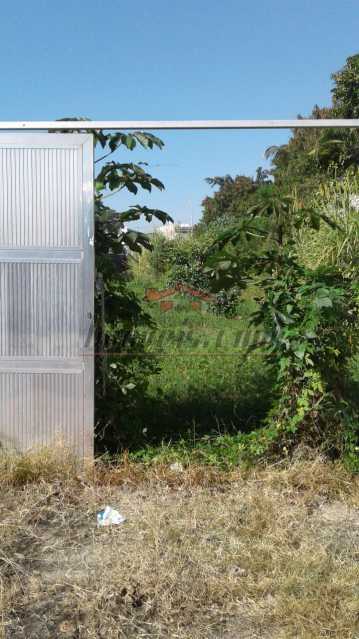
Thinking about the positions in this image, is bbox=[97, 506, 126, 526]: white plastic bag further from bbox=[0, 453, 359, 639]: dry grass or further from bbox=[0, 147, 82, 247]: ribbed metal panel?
bbox=[0, 147, 82, 247]: ribbed metal panel

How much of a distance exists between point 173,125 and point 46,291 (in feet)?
4.38

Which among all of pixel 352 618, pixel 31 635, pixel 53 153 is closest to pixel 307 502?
pixel 352 618

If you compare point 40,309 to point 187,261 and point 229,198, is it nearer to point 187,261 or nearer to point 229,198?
point 187,261

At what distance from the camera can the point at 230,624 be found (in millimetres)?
2629

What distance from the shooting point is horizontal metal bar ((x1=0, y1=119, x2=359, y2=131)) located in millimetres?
3990

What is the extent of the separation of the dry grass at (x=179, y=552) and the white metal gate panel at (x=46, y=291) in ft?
0.93

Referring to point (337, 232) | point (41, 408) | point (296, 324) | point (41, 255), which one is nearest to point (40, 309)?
point (41, 255)

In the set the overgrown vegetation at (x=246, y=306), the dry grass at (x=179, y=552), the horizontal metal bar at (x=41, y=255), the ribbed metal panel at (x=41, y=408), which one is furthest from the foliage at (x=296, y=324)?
the ribbed metal panel at (x=41, y=408)

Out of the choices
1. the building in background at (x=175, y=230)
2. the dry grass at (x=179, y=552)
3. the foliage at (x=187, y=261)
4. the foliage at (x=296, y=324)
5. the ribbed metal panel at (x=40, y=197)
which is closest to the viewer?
the dry grass at (x=179, y=552)

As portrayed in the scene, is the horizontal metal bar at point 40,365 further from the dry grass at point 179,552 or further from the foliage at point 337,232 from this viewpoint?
the foliage at point 337,232

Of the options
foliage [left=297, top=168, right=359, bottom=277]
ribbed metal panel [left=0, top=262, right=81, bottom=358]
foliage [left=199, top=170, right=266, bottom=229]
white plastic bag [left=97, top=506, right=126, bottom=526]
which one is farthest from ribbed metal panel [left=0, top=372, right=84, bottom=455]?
foliage [left=297, top=168, right=359, bottom=277]

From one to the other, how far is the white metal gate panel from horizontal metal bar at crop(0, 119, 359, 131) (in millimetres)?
69

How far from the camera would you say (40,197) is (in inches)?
162

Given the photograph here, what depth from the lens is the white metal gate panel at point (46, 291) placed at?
4.09 meters
